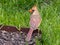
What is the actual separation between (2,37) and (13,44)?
0.87 feet

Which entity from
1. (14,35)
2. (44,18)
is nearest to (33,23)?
(14,35)

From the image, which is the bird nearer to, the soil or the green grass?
the soil

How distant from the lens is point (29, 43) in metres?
6.52

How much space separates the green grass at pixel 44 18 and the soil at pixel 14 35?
0.17 metres

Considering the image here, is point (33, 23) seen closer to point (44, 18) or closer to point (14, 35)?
point (14, 35)

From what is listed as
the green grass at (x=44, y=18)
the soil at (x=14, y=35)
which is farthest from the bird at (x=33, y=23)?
the green grass at (x=44, y=18)

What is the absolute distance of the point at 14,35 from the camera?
663 centimetres

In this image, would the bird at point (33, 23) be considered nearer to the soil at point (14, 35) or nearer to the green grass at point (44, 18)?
the soil at point (14, 35)

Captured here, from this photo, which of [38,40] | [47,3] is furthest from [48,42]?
[47,3]

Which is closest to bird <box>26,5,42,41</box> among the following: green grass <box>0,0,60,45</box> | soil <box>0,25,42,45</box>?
soil <box>0,25,42,45</box>

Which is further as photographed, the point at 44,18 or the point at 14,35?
Result: the point at 44,18

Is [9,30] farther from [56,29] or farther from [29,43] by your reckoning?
[56,29]

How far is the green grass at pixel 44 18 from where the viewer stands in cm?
695

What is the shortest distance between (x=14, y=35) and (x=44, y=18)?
134cm
